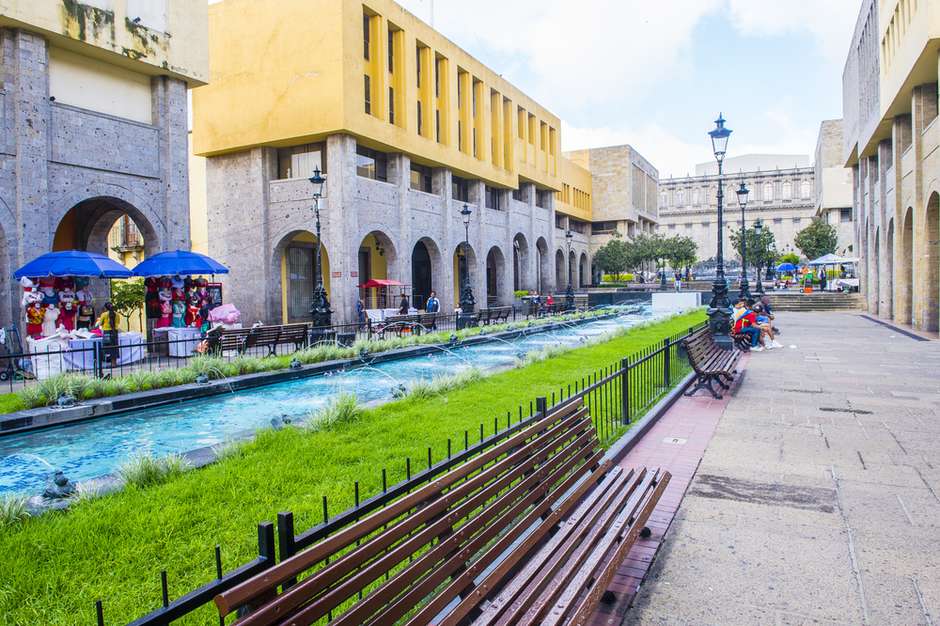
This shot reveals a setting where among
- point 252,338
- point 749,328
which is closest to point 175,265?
point 252,338

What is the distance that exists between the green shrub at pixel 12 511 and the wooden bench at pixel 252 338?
A: 1071 centimetres

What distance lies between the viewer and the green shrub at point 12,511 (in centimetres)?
441

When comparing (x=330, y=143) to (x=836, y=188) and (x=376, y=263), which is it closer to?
(x=376, y=263)

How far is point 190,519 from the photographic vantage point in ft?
14.7

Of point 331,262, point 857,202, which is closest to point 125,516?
point 331,262

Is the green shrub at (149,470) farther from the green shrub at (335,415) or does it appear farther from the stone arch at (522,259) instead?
the stone arch at (522,259)

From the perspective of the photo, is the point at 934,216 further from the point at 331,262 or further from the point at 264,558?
the point at 264,558

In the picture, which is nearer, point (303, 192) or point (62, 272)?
point (62, 272)

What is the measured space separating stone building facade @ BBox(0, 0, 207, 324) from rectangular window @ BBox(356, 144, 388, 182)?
8.91 metres

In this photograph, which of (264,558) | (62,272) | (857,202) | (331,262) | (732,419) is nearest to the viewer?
(264,558)

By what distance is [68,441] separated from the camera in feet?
27.3

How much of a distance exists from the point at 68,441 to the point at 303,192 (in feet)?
66.3

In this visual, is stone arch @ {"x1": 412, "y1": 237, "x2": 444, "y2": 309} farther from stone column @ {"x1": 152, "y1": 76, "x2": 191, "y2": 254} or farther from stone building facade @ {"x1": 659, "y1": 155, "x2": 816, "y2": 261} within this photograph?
stone building facade @ {"x1": 659, "y1": 155, "x2": 816, "y2": 261}

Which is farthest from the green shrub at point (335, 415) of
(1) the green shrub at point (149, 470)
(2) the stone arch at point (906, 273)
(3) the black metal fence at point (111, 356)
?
(2) the stone arch at point (906, 273)
